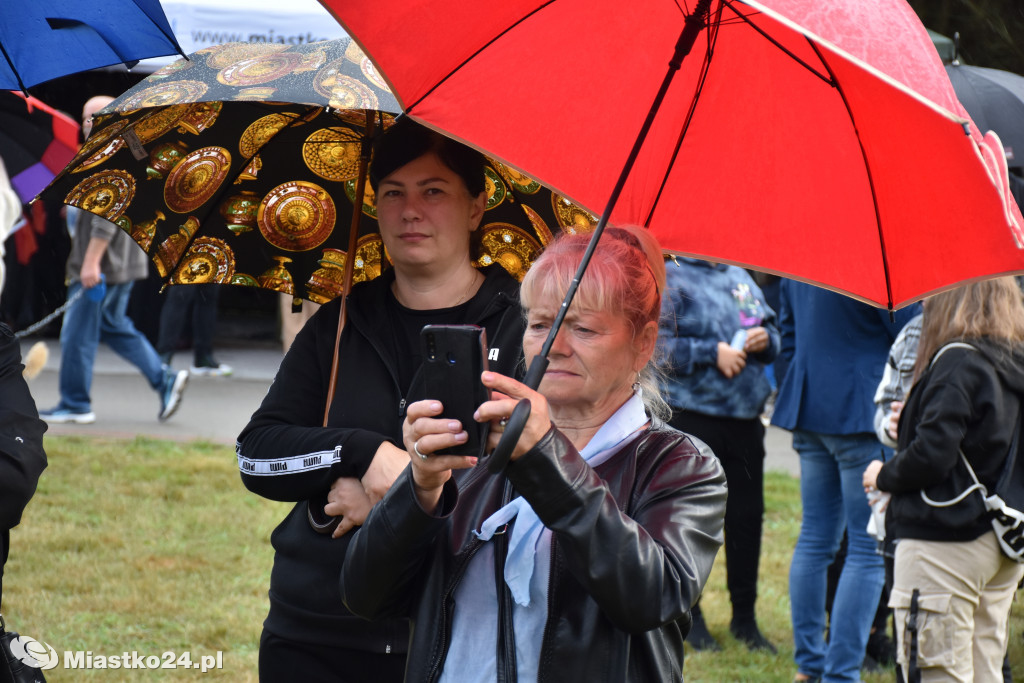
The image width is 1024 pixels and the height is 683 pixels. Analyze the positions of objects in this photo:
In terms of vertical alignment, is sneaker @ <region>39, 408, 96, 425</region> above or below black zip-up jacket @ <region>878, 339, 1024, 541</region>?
below

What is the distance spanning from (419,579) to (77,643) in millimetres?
3557

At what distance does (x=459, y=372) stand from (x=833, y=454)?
3913 mm

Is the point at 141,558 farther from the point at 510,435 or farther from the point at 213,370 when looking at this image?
the point at 213,370

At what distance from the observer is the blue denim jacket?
213 inches

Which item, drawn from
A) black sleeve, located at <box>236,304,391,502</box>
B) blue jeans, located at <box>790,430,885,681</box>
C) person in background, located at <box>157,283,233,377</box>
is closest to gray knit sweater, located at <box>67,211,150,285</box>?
person in background, located at <box>157,283,233,377</box>

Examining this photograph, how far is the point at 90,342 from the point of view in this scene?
9078mm

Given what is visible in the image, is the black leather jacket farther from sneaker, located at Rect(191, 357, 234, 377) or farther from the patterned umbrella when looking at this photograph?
sneaker, located at Rect(191, 357, 234, 377)

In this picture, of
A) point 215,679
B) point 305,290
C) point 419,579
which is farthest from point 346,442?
point 215,679

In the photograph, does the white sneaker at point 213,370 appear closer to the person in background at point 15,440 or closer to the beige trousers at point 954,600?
the beige trousers at point 954,600

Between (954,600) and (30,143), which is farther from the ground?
(30,143)

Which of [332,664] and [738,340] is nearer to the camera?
[332,664]

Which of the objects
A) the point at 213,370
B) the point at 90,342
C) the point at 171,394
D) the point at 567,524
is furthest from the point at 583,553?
the point at 213,370

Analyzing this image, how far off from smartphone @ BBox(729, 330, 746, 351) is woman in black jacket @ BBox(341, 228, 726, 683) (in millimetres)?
3395

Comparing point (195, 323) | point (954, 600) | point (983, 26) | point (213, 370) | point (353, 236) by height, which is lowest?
point (213, 370)
